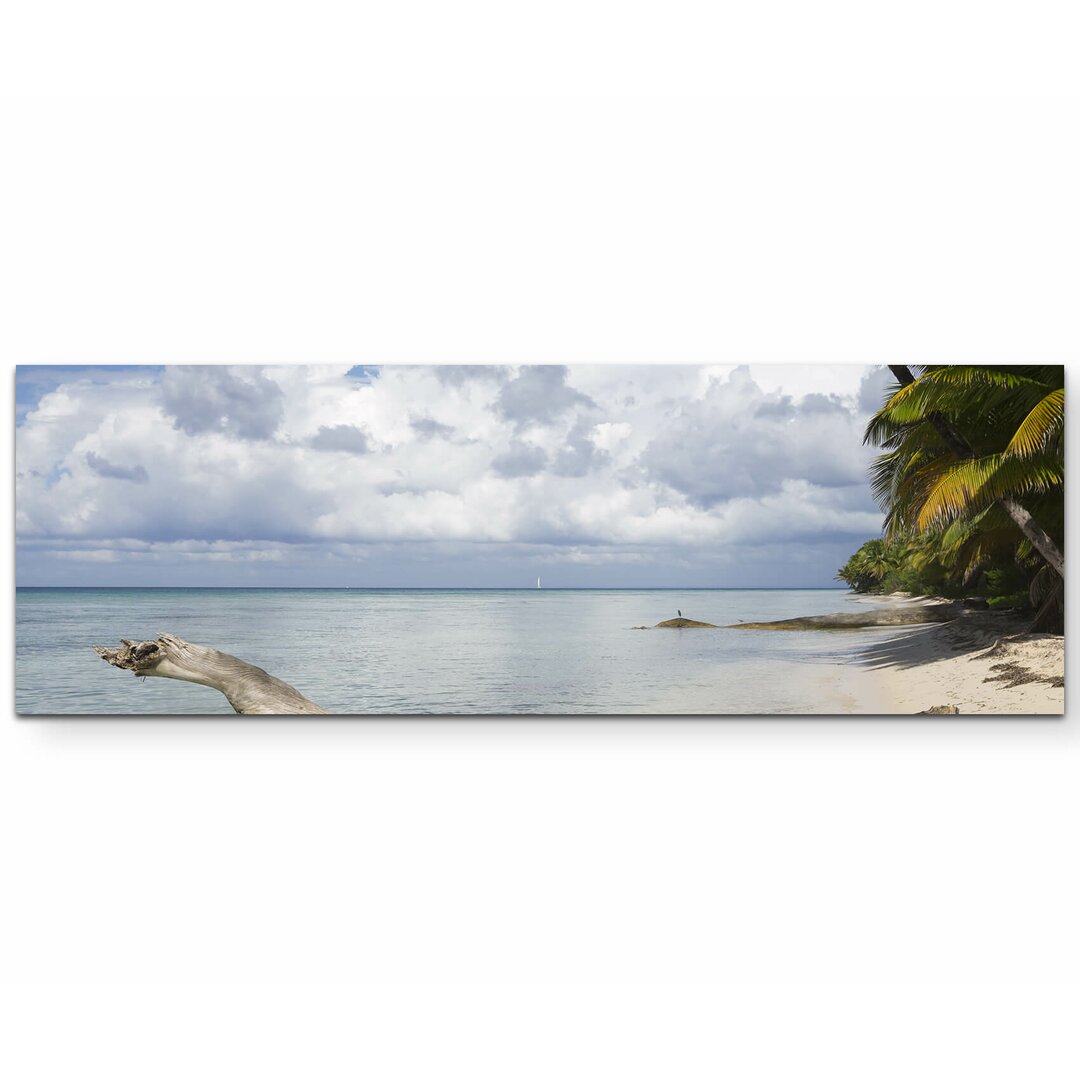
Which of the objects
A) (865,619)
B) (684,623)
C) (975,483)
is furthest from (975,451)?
(684,623)

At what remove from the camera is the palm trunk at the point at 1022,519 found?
3.39 metres

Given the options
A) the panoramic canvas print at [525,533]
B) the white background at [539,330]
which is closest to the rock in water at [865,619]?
the panoramic canvas print at [525,533]

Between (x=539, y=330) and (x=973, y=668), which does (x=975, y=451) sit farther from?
(x=539, y=330)

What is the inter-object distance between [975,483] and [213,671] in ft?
9.72

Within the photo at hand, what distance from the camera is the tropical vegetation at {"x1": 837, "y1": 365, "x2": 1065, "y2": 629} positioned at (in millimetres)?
3361

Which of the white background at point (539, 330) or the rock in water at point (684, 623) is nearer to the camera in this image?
the white background at point (539, 330)

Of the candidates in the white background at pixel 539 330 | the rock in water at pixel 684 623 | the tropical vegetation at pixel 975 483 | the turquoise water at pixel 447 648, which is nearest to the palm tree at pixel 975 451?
the tropical vegetation at pixel 975 483

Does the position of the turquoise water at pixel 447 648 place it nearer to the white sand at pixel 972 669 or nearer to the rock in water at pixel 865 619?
the rock in water at pixel 865 619

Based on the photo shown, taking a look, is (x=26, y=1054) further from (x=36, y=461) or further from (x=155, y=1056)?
(x=36, y=461)

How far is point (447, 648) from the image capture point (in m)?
3.48

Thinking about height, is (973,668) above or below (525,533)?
below

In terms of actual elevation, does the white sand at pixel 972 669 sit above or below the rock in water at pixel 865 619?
below

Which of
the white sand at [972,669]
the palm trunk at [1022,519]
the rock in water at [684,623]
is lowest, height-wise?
the white sand at [972,669]

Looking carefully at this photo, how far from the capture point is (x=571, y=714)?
3.39 meters
